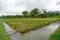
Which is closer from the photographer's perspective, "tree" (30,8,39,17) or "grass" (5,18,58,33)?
"grass" (5,18,58,33)

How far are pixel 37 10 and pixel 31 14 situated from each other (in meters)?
3.57

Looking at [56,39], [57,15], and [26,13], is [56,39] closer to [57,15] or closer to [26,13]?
[26,13]

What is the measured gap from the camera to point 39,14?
44875 mm

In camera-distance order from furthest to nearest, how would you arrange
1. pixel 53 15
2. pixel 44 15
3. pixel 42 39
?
pixel 53 15 → pixel 44 15 → pixel 42 39

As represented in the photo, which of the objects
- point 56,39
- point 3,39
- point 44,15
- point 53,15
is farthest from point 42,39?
point 53,15

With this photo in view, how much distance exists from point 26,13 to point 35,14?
9.21ft

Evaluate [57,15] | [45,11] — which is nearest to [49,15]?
[45,11]

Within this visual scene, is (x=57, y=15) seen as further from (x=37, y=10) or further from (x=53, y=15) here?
(x=37, y=10)

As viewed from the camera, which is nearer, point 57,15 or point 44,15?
point 44,15

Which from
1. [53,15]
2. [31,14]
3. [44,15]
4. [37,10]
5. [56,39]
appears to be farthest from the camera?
[53,15]

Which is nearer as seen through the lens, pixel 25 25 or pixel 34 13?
pixel 25 25

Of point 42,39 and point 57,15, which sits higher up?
point 42,39

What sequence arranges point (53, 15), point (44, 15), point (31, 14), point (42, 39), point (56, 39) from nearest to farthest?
point (56, 39) → point (42, 39) → point (31, 14) → point (44, 15) → point (53, 15)

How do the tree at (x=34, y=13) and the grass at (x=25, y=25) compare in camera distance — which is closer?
the grass at (x=25, y=25)
